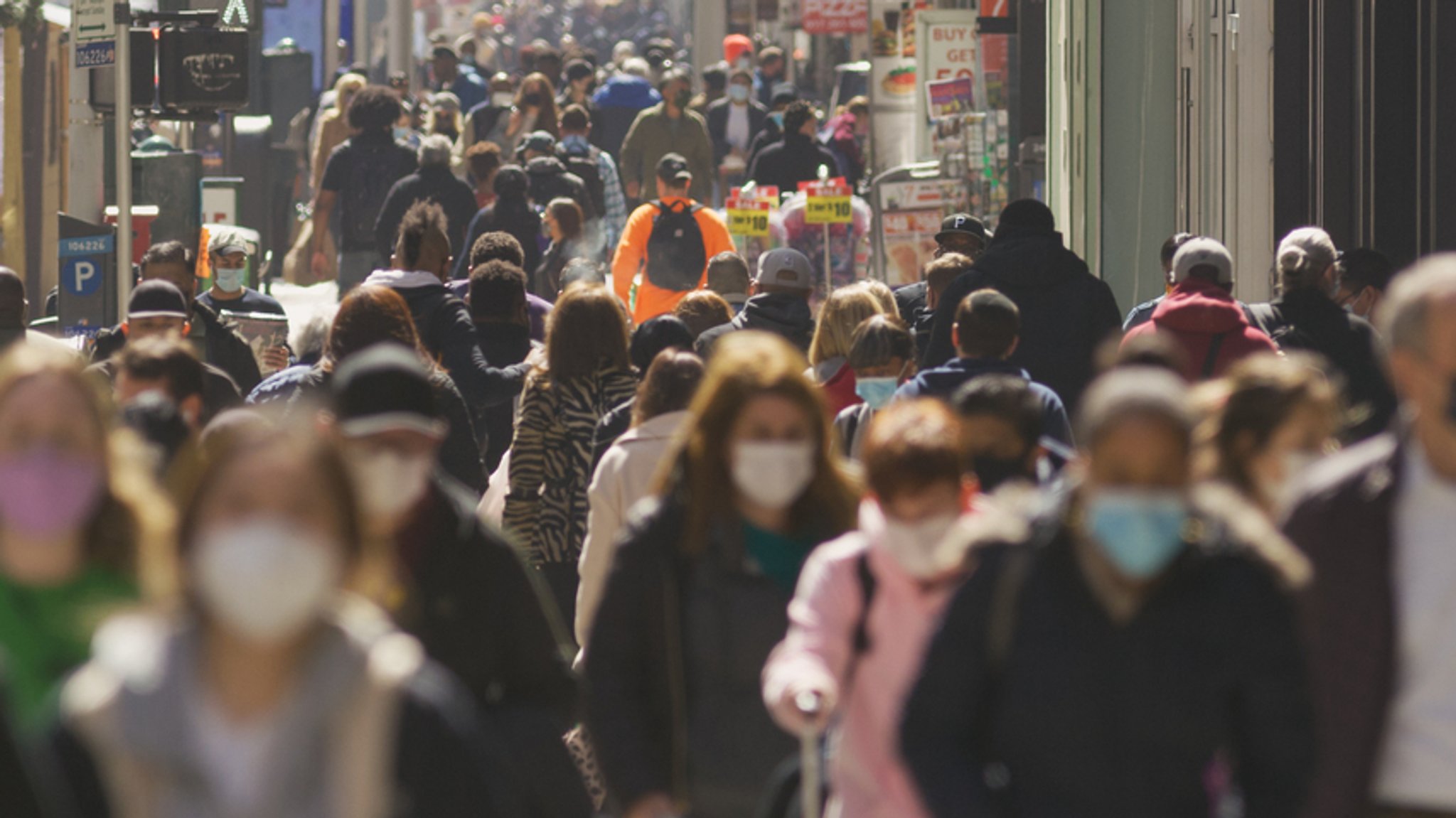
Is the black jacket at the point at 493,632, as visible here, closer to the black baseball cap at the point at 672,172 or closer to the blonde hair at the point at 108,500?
the blonde hair at the point at 108,500

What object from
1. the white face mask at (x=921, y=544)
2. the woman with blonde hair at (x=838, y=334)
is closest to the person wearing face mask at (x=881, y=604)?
the white face mask at (x=921, y=544)

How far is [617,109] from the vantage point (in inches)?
994

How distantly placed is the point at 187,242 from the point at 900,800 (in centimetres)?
1020

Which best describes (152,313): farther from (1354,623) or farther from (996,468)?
(1354,623)

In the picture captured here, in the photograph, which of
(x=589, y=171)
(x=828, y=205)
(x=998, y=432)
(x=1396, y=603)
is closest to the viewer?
(x=1396, y=603)

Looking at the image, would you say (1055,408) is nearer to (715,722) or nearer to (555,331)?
(555,331)

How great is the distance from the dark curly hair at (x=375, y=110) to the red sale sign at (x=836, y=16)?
45.7ft

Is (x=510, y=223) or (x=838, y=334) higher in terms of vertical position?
(x=510, y=223)

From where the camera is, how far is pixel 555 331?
27.0 feet

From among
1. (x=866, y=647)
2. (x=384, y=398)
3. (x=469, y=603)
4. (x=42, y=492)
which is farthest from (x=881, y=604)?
(x=42, y=492)

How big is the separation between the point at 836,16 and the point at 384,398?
88.9 ft

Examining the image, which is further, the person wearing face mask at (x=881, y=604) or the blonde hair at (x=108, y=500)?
the person wearing face mask at (x=881, y=604)

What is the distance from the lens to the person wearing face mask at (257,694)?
10.8 ft

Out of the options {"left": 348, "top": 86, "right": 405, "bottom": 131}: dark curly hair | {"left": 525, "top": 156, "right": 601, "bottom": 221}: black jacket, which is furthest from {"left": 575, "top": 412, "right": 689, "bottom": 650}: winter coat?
{"left": 348, "top": 86, "right": 405, "bottom": 131}: dark curly hair
